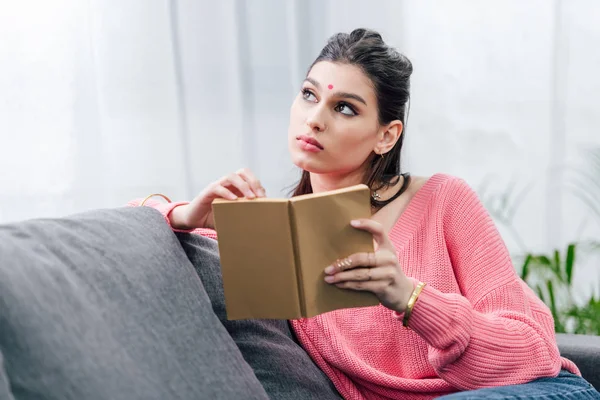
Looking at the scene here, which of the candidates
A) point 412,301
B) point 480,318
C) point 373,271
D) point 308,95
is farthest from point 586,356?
point 308,95

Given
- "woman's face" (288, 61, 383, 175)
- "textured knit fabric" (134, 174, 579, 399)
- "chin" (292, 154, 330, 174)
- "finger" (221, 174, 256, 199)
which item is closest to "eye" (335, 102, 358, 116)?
"woman's face" (288, 61, 383, 175)

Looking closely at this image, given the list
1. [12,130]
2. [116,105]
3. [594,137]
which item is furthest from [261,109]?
[594,137]

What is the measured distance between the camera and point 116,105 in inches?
90.6

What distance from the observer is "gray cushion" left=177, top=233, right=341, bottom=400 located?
1.36 metres

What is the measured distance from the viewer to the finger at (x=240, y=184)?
1.17m

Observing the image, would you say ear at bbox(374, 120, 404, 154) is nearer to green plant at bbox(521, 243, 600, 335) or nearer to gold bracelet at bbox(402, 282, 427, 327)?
gold bracelet at bbox(402, 282, 427, 327)

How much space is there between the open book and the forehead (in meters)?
0.38

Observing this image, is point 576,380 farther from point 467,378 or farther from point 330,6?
point 330,6

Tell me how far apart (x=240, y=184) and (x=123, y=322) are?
0.93ft

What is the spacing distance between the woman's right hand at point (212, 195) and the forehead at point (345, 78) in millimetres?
324

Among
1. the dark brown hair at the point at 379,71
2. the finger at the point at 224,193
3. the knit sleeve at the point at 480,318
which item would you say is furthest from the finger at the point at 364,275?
the dark brown hair at the point at 379,71

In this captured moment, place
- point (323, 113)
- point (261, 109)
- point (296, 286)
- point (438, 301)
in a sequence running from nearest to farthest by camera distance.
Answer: point (296, 286) → point (438, 301) → point (323, 113) → point (261, 109)

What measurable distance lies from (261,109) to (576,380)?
4.74ft

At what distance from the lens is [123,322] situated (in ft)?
3.42
